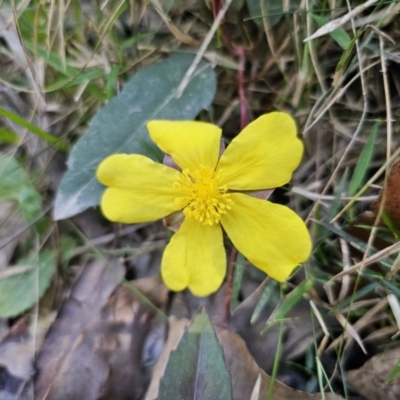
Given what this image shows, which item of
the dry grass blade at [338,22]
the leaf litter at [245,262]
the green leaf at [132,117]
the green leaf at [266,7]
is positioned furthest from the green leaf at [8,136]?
the dry grass blade at [338,22]

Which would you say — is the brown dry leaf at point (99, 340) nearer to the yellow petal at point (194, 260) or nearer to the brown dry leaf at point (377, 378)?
the yellow petal at point (194, 260)

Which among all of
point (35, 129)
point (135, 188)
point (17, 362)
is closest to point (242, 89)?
point (135, 188)

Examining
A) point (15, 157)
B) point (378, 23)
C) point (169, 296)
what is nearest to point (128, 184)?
point (169, 296)

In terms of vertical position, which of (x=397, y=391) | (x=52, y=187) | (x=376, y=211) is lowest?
(x=397, y=391)

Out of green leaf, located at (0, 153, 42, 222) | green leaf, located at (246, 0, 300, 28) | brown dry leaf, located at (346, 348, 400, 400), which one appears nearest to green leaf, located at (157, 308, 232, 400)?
brown dry leaf, located at (346, 348, 400, 400)

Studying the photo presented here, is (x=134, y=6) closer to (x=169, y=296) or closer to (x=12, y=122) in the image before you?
A: (x=12, y=122)

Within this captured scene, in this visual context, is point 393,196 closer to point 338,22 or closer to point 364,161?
point 364,161
